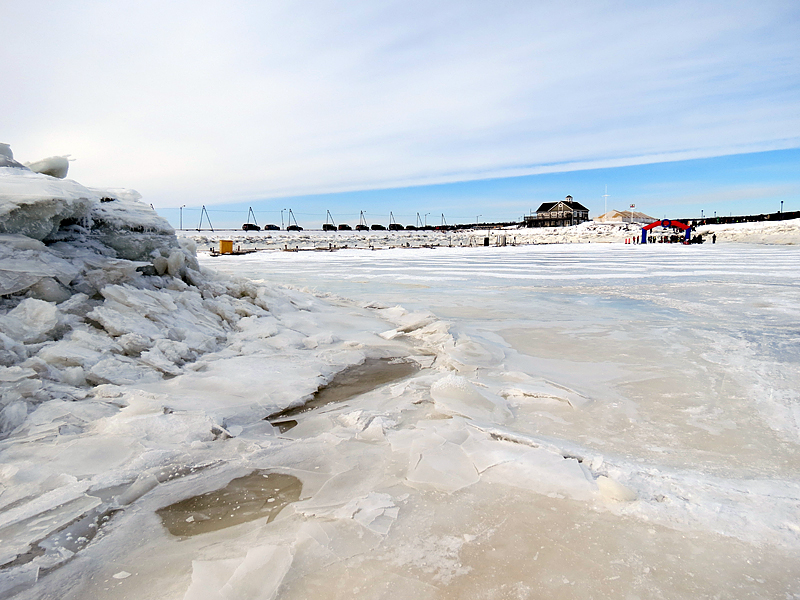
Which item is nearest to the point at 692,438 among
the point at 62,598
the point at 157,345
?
the point at 62,598

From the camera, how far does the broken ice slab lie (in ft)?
5.58

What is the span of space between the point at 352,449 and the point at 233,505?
618 millimetres

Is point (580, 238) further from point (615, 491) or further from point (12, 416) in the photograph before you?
point (12, 416)

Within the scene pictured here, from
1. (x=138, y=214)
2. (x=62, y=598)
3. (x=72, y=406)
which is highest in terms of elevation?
(x=138, y=214)

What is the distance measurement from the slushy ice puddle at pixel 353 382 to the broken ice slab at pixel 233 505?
0.60 m

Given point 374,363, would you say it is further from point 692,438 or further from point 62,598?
point 62,598

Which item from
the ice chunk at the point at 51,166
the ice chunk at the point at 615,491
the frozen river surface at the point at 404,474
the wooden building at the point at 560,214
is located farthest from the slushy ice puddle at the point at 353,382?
the wooden building at the point at 560,214

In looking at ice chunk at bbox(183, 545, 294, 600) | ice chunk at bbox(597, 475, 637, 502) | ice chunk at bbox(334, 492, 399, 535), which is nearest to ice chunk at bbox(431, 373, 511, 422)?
ice chunk at bbox(597, 475, 637, 502)

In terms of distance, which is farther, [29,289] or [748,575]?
[29,289]

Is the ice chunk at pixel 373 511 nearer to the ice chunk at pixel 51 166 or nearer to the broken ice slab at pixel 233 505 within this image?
the broken ice slab at pixel 233 505

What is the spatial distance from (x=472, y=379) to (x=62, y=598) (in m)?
2.51

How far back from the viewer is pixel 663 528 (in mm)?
1600

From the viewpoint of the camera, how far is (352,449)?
2250 millimetres

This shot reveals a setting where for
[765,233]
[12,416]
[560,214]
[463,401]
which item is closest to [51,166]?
[12,416]
